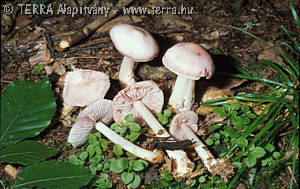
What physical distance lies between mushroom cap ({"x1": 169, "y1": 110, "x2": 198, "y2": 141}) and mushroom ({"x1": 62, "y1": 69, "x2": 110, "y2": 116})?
2.16ft

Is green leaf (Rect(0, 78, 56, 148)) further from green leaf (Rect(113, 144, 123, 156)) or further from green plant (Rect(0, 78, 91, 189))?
green leaf (Rect(113, 144, 123, 156))

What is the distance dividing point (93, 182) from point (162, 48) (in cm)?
157

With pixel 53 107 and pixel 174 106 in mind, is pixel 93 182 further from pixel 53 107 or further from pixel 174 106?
pixel 174 106

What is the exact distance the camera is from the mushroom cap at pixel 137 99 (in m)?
2.22

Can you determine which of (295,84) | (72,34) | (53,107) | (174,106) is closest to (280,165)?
(295,84)

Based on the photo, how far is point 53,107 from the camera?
2.20 meters

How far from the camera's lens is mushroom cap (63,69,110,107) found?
2289mm

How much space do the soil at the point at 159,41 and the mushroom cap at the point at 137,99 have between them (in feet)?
0.88

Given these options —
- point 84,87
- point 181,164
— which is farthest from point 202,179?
point 84,87

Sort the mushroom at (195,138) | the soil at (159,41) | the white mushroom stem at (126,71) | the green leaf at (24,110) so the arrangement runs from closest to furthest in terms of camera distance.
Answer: the green leaf at (24,110) < the mushroom at (195,138) < the white mushroom stem at (126,71) < the soil at (159,41)

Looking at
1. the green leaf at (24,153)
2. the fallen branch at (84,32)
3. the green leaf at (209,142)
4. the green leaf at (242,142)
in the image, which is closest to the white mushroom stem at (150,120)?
the green leaf at (209,142)

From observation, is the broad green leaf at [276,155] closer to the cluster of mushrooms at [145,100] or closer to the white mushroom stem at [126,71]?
the cluster of mushrooms at [145,100]

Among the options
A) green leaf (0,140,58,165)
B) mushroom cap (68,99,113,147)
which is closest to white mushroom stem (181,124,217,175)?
mushroom cap (68,99,113,147)

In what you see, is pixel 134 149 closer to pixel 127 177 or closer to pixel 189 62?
pixel 127 177
